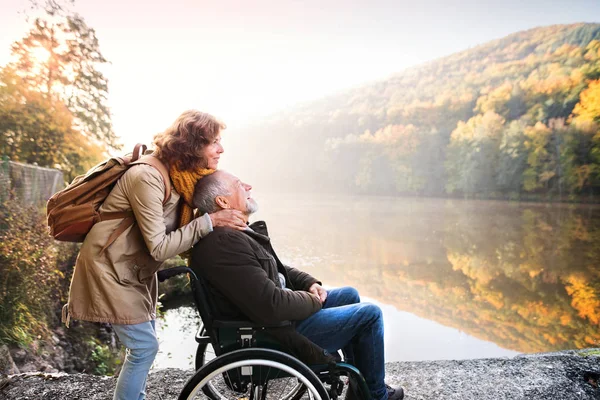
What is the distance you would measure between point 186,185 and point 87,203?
33cm

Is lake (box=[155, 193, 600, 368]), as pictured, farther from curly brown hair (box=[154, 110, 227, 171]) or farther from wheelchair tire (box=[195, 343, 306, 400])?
curly brown hair (box=[154, 110, 227, 171])

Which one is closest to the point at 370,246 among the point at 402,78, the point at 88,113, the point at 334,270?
the point at 334,270

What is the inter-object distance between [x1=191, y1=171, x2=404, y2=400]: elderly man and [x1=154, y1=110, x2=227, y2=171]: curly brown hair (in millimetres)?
94

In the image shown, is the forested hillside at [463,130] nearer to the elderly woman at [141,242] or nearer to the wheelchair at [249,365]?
the wheelchair at [249,365]

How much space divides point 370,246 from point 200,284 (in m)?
14.3

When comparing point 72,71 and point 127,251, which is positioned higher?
point 72,71

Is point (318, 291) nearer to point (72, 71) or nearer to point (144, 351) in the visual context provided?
point (144, 351)

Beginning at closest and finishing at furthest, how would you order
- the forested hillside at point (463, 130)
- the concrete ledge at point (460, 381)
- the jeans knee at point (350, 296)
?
the jeans knee at point (350, 296) → the concrete ledge at point (460, 381) → the forested hillside at point (463, 130)

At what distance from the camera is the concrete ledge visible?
6.28ft

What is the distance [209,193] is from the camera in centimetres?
145

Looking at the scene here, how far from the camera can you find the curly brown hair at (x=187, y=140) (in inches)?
55.0

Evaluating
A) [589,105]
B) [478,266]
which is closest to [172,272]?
[478,266]

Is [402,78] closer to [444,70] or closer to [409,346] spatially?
[444,70]

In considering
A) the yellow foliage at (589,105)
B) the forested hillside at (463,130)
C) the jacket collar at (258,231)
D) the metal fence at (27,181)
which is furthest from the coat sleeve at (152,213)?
the yellow foliage at (589,105)
